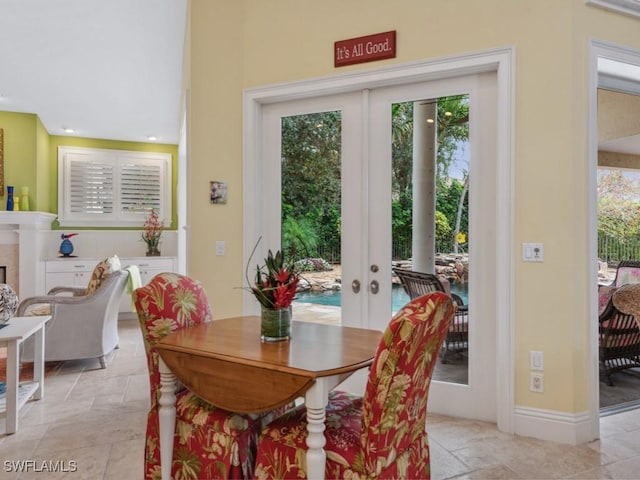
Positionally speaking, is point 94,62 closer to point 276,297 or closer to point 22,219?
point 22,219

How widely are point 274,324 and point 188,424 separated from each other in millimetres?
557

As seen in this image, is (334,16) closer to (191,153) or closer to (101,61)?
(191,153)

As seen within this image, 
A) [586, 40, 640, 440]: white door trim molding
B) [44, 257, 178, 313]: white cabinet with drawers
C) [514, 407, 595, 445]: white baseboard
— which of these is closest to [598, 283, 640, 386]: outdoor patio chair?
[586, 40, 640, 440]: white door trim molding

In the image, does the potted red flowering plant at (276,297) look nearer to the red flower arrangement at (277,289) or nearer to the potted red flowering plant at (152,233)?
the red flower arrangement at (277,289)

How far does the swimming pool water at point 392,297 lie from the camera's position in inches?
110

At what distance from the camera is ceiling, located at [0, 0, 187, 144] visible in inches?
124

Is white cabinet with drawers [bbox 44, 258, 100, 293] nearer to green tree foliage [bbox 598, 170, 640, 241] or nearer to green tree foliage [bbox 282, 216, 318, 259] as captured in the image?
green tree foliage [bbox 282, 216, 318, 259]

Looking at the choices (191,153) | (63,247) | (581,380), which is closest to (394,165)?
(191,153)

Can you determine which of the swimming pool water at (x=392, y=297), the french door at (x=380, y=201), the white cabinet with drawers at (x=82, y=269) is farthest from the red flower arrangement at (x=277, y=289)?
the white cabinet with drawers at (x=82, y=269)

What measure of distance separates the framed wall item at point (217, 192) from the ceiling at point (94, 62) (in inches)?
53.5

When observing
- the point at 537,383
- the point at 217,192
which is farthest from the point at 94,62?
the point at 537,383

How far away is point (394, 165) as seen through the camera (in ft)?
9.59

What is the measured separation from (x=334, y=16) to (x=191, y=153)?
137 cm

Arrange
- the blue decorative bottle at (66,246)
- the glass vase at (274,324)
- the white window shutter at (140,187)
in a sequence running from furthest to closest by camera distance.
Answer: the white window shutter at (140,187)
the blue decorative bottle at (66,246)
the glass vase at (274,324)
